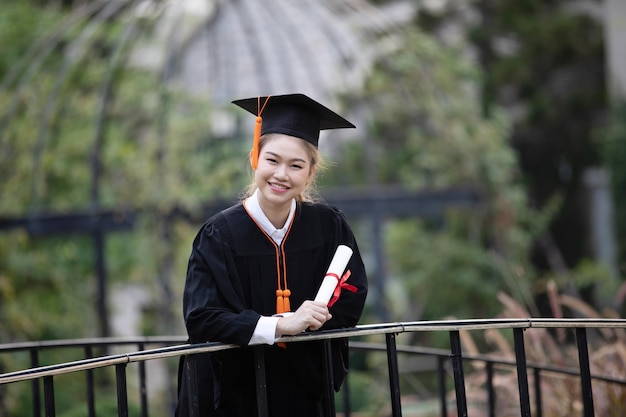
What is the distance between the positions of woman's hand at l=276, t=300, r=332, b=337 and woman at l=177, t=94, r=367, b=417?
57 mm

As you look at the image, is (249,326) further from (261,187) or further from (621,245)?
(621,245)

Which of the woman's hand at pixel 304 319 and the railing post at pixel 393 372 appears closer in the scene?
the woman's hand at pixel 304 319

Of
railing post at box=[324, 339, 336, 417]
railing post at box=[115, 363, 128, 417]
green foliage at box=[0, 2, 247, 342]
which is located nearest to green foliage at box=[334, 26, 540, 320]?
green foliage at box=[0, 2, 247, 342]

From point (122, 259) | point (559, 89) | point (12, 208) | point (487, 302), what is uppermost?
point (559, 89)

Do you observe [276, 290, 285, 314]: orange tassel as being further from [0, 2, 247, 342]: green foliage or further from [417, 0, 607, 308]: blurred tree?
[417, 0, 607, 308]: blurred tree

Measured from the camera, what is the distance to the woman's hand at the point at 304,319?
8.52 feet

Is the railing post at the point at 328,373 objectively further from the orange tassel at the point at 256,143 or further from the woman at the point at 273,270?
the orange tassel at the point at 256,143

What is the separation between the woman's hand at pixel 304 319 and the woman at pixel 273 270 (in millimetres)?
Result: 57

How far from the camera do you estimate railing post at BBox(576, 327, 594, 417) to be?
2.80m

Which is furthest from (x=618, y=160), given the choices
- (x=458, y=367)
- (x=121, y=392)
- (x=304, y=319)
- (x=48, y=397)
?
(x=48, y=397)

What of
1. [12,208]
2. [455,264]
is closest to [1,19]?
[12,208]

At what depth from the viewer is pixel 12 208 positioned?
825 cm

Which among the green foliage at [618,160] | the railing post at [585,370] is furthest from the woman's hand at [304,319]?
the green foliage at [618,160]

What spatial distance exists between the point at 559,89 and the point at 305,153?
510 inches
